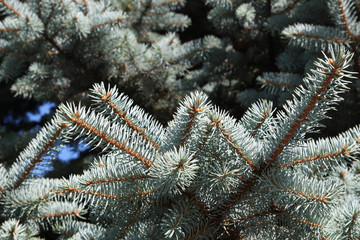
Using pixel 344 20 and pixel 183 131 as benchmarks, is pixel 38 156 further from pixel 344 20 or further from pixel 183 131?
pixel 344 20

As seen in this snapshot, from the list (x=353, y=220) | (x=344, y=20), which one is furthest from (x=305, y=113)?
(x=344, y=20)

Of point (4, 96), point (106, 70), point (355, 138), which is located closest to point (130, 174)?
point (355, 138)

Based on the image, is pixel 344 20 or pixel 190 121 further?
pixel 344 20

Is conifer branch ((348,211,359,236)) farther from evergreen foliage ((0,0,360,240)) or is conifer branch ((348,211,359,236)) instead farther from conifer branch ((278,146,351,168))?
conifer branch ((278,146,351,168))

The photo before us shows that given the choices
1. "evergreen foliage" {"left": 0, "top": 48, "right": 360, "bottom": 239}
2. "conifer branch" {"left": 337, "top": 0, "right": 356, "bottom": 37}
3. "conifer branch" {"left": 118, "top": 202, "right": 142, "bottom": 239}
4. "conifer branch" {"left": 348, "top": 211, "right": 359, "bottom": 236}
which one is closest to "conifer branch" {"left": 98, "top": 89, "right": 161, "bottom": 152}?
"evergreen foliage" {"left": 0, "top": 48, "right": 360, "bottom": 239}

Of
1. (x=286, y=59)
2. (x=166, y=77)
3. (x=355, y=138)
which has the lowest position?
(x=355, y=138)

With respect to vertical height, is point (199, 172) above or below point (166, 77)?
below

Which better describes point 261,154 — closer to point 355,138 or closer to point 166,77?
point 355,138

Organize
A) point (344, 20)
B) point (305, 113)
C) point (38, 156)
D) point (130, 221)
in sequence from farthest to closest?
point (344, 20) → point (38, 156) → point (130, 221) → point (305, 113)
